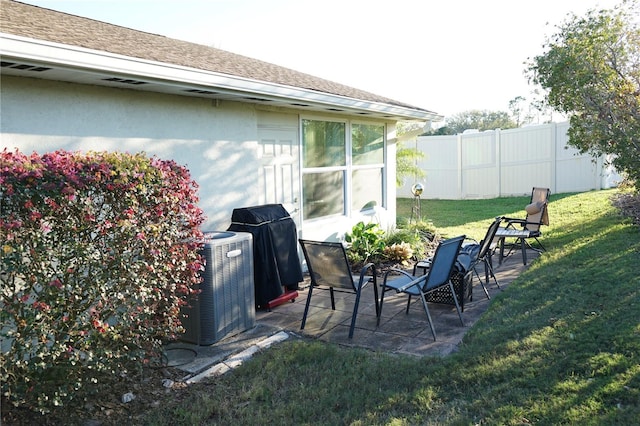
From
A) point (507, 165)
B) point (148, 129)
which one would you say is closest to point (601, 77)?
point (148, 129)

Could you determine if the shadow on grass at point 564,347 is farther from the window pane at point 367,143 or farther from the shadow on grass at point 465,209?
the shadow on grass at point 465,209

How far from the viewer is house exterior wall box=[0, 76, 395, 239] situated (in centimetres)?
449

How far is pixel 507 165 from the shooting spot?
19719mm

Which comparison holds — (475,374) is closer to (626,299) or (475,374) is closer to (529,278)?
(626,299)

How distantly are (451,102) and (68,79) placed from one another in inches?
2087

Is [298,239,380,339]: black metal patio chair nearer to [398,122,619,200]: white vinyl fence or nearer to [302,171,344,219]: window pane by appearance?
[302,171,344,219]: window pane

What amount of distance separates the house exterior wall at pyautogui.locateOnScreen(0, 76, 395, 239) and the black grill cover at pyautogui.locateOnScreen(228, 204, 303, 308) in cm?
41

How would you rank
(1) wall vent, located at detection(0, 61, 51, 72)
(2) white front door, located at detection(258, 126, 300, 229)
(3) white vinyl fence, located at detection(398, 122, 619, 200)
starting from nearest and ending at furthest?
(1) wall vent, located at detection(0, 61, 51, 72) < (2) white front door, located at detection(258, 126, 300, 229) < (3) white vinyl fence, located at detection(398, 122, 619, 200)

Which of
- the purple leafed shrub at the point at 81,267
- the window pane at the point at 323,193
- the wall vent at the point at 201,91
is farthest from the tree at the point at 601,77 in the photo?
the purple leafed shrub at the point at 81,267

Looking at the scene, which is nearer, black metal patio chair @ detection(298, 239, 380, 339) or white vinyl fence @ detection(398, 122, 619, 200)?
black metal patio chair @ detection(298, 239, 380, 339)

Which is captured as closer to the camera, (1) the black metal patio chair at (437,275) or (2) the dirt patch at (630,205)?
(1) the black metal patio chair at (437,275)

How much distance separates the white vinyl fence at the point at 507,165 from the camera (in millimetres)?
18641

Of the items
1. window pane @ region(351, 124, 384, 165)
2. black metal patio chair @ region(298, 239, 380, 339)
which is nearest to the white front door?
window pane @ region(351, 124, 384, 165)

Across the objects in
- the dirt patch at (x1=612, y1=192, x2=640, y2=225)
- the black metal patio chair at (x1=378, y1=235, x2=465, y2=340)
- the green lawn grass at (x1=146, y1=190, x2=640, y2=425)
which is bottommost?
the green lawn grass at (x1=146, y1=190, x2=640, y2=425)
